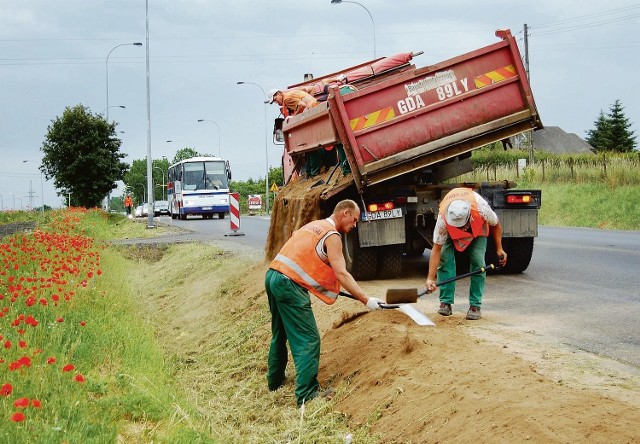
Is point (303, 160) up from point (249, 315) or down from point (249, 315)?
up

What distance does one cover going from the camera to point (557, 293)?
9258 millimetres

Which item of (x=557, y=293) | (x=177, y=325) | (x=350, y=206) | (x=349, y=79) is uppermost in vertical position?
(x=349, y=79)

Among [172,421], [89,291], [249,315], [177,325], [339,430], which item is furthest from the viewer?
[177,325]

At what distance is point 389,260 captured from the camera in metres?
10.5

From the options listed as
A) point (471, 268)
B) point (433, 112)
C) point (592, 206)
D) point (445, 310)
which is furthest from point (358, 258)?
point (592, 206)

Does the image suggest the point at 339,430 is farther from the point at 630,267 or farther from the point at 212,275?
the point at 212,275

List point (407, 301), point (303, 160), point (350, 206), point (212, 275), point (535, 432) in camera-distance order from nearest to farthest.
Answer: point (535, 432) → point (350, 206) → point (407, 301) → point (303, 160) → point (212, 275)

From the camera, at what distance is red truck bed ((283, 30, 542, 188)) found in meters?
9.64

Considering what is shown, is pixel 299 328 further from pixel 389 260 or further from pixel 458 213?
pixel 389 260

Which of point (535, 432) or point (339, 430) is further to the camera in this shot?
point (339, 430)

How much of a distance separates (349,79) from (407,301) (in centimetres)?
700

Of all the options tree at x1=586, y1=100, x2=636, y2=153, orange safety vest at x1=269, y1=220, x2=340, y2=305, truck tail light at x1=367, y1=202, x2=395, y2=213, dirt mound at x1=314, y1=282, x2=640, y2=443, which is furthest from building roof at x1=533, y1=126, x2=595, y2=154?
orange safety vest at x1=269, y1=220, x2=340, y2=305

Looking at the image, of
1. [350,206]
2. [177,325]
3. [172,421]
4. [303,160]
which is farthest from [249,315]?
[172,421]

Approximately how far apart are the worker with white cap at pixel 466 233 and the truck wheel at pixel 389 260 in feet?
9.11
